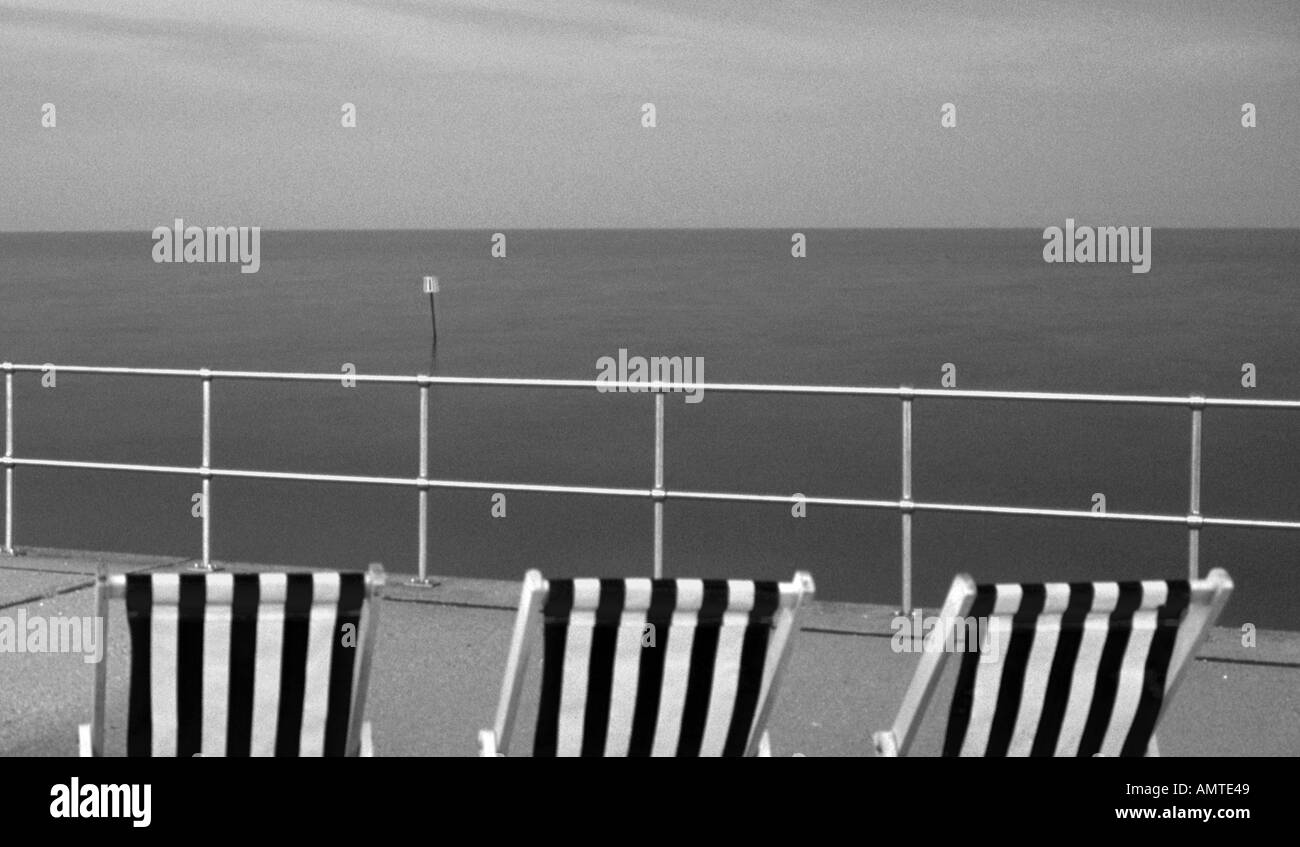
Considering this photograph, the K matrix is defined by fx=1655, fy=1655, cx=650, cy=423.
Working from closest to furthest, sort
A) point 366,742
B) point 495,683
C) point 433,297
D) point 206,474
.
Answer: point 366,742, point 495,683, point 206,474, point 433,297

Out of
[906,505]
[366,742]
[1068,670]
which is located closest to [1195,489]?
[906,505]

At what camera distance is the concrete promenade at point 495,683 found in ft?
17.3

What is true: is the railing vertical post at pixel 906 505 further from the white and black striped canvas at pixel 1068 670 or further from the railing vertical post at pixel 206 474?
the railing vertical post at pixel 206 474

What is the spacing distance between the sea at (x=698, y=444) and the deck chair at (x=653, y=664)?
471 inches

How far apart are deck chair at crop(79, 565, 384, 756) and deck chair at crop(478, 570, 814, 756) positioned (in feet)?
1.20

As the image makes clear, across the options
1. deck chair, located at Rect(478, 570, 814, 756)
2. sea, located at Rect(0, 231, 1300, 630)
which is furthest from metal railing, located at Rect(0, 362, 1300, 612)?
sea, located at Rect(0, 231, 1300, 630)

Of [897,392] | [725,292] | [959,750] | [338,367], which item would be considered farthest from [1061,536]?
[725,292]

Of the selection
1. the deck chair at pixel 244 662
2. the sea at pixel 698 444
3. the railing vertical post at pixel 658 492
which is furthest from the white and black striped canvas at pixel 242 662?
the sea at pixel 698 444

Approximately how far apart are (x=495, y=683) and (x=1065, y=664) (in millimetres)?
2685

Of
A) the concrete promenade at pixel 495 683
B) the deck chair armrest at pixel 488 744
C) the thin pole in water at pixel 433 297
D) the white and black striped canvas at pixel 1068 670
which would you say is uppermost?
the thin pole in water at pixel 433 297

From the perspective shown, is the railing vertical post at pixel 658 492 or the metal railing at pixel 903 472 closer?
the metal railing at pixel 903 472

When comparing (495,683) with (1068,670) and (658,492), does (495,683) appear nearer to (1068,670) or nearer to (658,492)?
(658,492)

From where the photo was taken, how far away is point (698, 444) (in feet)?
104

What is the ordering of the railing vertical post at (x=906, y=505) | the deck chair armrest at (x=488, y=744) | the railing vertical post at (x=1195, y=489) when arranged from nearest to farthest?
the deck chair armrest at (x=488, y=744)
the railing vertical post at (x=1195, y=489)
the railing vertical post at (x=906, y=505)
